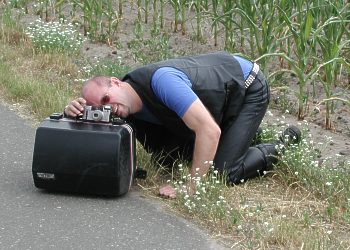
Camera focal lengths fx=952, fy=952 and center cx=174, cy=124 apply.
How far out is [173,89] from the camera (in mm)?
5305

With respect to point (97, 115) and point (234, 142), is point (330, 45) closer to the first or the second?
point (234, 142)

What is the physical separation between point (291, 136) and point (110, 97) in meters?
1.34

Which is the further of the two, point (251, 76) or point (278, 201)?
point (251, 76)

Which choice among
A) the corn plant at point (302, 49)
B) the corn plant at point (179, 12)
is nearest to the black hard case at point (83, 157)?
the corn plant at point (302, 49)

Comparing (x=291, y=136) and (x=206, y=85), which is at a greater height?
(x=206, y=85)

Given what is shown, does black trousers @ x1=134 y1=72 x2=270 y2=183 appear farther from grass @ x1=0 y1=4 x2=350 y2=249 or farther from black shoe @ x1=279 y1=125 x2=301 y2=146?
black shoe @ x1=279 y1=125 x2=301 y2=146

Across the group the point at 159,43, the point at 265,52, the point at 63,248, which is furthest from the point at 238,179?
the point at 159,43

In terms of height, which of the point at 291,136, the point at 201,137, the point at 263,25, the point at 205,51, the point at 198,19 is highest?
the point at 263,25

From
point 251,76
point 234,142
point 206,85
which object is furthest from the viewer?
point 251,76

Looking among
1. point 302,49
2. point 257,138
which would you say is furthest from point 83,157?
point 302,49

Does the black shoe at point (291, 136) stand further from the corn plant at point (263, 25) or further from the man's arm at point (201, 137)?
the corn plant at point (263, 25)

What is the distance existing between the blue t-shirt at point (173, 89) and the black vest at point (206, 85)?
52mm

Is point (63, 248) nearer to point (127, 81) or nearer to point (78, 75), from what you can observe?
point (127, 81)

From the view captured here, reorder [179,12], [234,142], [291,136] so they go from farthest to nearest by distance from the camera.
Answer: [179,12], [291,136], [234,142]
